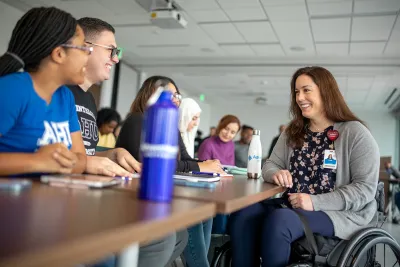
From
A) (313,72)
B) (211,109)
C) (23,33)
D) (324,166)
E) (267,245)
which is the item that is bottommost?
(267,245)

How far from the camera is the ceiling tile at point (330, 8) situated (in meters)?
4.41

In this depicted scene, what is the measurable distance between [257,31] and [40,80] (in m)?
4.94

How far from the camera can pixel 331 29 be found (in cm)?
530

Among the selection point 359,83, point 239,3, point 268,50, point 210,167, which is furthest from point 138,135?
point 359,83

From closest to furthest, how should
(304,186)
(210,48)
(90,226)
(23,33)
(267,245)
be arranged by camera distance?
(90,226) → (23,33) → (267,245) → (304,186) → (210,48)

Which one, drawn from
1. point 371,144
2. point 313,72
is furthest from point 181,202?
point 313,72

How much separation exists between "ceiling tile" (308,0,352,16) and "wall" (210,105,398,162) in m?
7.77

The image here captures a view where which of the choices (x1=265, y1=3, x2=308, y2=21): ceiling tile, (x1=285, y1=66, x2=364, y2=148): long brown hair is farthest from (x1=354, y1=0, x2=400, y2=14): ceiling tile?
(x1=285, y1=66, x2=364, y2=148): long brown hair

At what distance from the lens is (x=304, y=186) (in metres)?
1.61

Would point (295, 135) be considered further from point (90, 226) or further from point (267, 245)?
point (90, 226)

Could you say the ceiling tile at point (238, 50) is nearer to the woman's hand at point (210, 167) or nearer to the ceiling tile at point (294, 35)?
the ceiling tile at point (294, 35)

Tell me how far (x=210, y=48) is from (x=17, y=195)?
632cm

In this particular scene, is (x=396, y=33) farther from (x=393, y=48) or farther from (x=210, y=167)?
(x=210, y=167)

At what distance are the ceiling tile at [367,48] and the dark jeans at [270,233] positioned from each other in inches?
207
